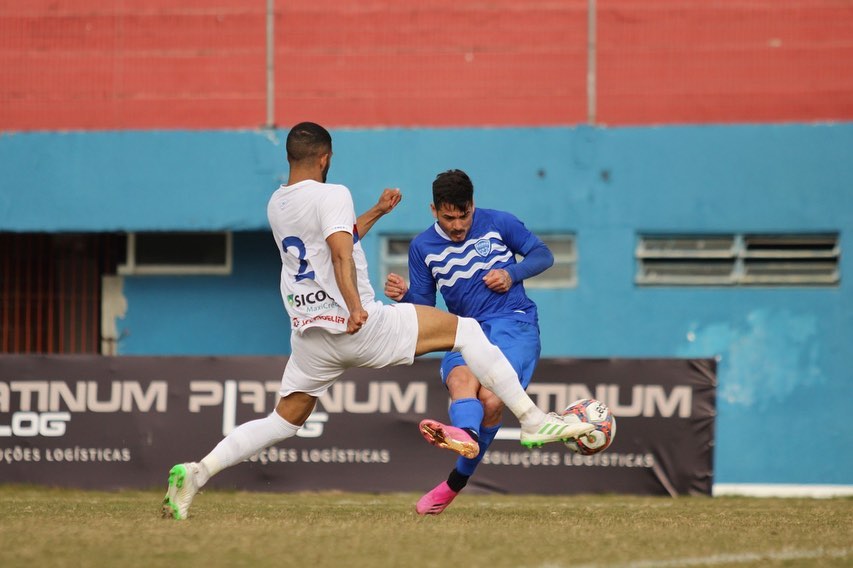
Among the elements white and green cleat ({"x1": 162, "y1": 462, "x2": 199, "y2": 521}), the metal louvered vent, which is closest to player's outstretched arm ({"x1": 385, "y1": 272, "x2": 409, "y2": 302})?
white and green cleat ({"x1": 162, "y1": 462, "x2": 199, "y2": 521})

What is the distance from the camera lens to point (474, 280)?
27.3ft

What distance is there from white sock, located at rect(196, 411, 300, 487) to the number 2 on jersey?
891mm

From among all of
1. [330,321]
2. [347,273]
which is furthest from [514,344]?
[347,273]

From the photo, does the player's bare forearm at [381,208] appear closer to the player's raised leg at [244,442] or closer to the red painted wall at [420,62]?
the player's raised leg at [244,442]

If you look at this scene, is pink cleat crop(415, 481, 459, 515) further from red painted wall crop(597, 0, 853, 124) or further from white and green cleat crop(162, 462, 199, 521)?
red painted wall crop(597, 0, 853, 124)

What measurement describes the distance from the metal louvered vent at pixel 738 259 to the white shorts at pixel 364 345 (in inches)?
370

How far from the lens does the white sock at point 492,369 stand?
24.6 feet

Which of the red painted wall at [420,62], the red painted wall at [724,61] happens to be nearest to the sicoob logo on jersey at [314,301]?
the red painted wall at [420,62]

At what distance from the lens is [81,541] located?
6.29 meters

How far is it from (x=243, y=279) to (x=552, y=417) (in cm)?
1087

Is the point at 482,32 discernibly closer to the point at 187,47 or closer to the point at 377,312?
the point at 187,47

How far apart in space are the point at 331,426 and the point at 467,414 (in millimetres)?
5682

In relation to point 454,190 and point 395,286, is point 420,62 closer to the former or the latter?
point 454,190

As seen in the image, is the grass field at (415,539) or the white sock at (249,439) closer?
the grass field at (415,539)
